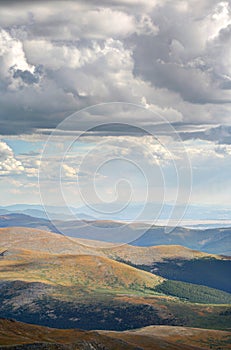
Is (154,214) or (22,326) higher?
(154,214)

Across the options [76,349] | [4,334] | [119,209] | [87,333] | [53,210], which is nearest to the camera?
[119,209]

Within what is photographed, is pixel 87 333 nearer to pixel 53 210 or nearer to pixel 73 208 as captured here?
pixel 53 210

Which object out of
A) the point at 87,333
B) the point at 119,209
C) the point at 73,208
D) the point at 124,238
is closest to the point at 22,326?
the point at 87,333

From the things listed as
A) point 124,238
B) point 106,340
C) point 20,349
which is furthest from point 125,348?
point 20,349

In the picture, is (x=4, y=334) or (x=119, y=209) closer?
(x=119, y=209)

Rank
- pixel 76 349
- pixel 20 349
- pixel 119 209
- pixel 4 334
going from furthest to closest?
pixel 4 334 → pixel 76 349 → pixel 20 349 → pixel 119 209

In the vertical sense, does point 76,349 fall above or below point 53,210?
below

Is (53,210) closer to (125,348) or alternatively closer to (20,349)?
(20,349)

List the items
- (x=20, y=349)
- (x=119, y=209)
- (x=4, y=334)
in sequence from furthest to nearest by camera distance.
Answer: (x=4, y=334) < (x=20, y=349) < (x=119, y=209)

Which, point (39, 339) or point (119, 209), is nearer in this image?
point (119, 209)
